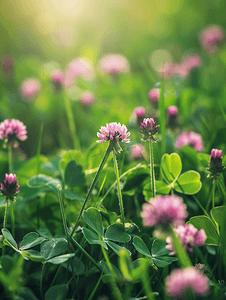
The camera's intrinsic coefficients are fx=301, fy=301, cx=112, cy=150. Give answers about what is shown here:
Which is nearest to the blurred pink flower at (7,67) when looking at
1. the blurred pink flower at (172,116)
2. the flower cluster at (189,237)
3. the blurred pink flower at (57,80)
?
the blurred pink flower at (57,80)

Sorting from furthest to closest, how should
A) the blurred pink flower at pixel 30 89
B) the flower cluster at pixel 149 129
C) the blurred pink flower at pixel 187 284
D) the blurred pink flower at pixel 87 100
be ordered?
the blurred pink flower at pixel 30 89
the blurred pink flower at pixel 87 100
the flower cluster at pixel 149 129
the blurred pink flower at pixel 187 284

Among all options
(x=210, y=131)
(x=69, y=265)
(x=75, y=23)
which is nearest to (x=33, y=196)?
(x=69, y=265)

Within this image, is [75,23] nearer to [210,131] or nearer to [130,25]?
[130,25]

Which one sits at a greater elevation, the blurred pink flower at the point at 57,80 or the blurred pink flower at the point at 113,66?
the blurred pink flower at the point at 113,66

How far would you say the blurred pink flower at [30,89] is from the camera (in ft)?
6.63

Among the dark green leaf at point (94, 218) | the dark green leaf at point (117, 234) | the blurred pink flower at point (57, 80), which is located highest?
the blurred pink flower at point (57, 80)

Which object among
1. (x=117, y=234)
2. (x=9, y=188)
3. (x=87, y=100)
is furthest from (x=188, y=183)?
(x=87, y=100)

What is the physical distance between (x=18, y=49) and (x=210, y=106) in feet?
6.43

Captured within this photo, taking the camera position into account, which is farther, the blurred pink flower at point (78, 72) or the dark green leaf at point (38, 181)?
the blurred pink flower at point (78, 72)

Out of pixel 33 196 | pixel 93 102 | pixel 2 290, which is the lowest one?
pixel 2 290

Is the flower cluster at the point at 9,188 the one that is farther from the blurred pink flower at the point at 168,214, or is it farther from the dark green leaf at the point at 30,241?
the blurred pink flower at the point at 168,214

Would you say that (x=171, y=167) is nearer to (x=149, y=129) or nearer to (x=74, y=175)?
(x=149, y=129)

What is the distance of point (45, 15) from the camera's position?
3152mm

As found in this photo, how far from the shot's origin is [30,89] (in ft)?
6.72
